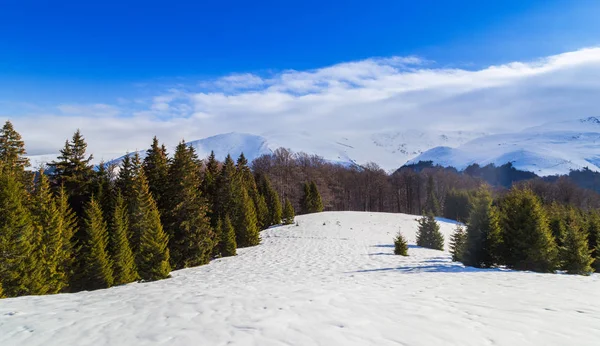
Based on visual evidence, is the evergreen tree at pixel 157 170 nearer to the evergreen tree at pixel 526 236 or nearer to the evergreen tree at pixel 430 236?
the evergreen tree at pixel 526 236

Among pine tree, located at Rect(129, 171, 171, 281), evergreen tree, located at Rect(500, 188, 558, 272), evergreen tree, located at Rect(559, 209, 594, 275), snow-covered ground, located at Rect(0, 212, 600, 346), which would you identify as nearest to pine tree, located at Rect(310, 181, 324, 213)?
pine tree, located at Rect(129, 171, 171, 281)

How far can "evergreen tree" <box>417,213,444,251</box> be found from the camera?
32875mm

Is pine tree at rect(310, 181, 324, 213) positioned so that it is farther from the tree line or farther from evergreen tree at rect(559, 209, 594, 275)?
evergreen tree at rect(559, 209, 594, 275)

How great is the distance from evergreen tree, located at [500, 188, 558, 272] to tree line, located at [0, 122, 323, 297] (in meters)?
19.5

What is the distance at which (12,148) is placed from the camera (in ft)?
77.2

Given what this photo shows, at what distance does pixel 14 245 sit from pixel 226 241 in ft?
49.8

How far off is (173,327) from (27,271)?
14.0 m

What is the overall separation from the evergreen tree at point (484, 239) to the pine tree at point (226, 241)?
Answer: 18.3m

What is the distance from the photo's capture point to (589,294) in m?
9.12

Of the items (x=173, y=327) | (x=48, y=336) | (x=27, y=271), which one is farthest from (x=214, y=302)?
(x=27, y=271)

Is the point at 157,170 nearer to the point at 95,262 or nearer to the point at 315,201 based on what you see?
the point at 95,262

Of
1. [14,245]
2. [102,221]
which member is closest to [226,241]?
[102,221]

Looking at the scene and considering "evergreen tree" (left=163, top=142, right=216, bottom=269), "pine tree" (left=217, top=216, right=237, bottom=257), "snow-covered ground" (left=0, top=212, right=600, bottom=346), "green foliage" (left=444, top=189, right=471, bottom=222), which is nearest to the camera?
"snow-covered ground" (left=0, top=212, right=600, bottom=346)

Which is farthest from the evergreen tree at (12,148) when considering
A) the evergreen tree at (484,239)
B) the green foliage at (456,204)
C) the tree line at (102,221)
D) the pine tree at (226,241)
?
the green foliage at (456,204)
